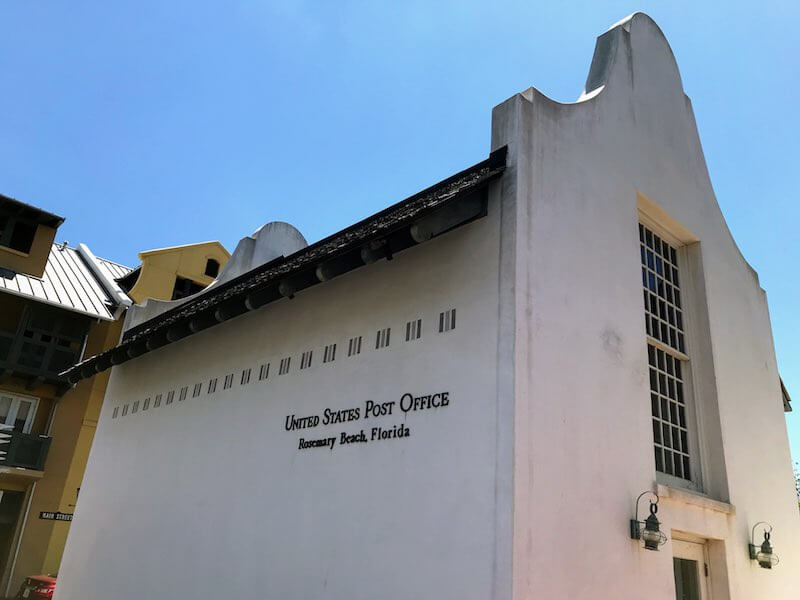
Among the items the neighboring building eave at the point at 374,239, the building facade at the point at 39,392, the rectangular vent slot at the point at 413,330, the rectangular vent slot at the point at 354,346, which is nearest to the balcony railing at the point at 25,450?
the building facade at the point at 39,392

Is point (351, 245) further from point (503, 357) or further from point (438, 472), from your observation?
point (438, 472)

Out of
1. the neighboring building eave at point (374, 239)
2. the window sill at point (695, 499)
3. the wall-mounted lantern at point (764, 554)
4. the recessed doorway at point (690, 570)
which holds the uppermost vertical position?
the neighboring building eave at point (374, 239)

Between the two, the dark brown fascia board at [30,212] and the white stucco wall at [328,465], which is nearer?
the white stucco wall at [328,465]

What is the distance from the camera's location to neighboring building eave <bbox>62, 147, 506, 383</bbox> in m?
7.35

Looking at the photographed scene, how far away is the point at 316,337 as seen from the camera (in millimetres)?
9617

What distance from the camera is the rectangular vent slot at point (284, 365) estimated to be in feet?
32.6

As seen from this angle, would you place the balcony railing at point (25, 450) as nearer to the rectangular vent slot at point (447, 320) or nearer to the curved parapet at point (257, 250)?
the curved parapet at point (257, 250)

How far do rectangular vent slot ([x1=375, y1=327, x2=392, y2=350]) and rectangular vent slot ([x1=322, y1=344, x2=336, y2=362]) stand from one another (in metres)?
0.94

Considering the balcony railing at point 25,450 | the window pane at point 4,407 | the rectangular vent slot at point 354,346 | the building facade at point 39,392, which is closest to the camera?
the rectangular vent slot at point 354,346

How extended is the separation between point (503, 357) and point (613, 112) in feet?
16.8

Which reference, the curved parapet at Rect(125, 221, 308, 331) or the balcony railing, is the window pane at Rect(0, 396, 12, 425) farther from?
the curved parapet at Rect(125, 221, 308, 331)

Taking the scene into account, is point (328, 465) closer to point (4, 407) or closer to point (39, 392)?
point (39, 392)

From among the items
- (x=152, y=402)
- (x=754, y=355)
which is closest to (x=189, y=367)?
(x=152, y=402)

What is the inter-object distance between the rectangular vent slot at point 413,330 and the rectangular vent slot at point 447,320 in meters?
0.34
